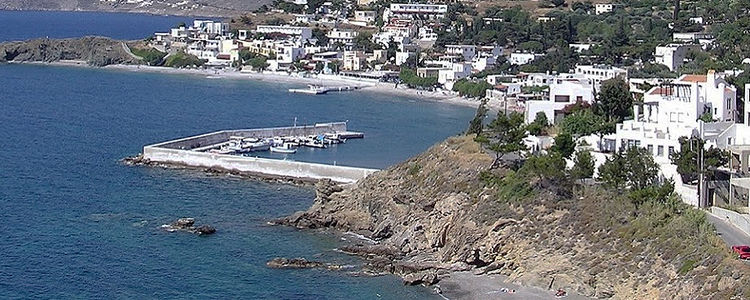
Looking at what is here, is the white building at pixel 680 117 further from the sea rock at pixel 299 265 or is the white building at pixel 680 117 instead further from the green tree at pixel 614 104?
the sea rock at pixel 299 265

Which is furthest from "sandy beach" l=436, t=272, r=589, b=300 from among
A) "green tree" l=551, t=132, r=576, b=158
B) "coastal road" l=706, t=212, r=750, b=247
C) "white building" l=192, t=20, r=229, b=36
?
"white building" l=192, t=20, r=229, b=36

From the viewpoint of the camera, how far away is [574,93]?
34.2 metres

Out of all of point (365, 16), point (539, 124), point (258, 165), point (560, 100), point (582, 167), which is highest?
point (365, 16)

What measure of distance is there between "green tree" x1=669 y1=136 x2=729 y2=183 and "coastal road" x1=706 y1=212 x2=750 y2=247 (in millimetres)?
1435

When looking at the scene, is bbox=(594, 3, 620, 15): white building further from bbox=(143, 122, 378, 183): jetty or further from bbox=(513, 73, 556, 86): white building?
bbox=(143, 122, 378, 183): jetty

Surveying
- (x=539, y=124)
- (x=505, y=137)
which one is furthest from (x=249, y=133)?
(x=505, y=137)

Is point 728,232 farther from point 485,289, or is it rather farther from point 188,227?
point 188,227

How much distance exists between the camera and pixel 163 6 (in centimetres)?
16175

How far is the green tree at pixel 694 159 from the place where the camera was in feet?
80.9

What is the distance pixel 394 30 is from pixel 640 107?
54408 mm

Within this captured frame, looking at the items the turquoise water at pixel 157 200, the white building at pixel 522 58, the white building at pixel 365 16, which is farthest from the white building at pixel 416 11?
the turquoise water at pixel 157 200

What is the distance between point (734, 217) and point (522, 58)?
4766 centimetres

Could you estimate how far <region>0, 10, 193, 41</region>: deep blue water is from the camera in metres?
110

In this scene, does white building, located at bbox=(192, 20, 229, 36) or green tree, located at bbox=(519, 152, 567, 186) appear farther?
white building, located at bbox=(192, 20, 229, 36)
